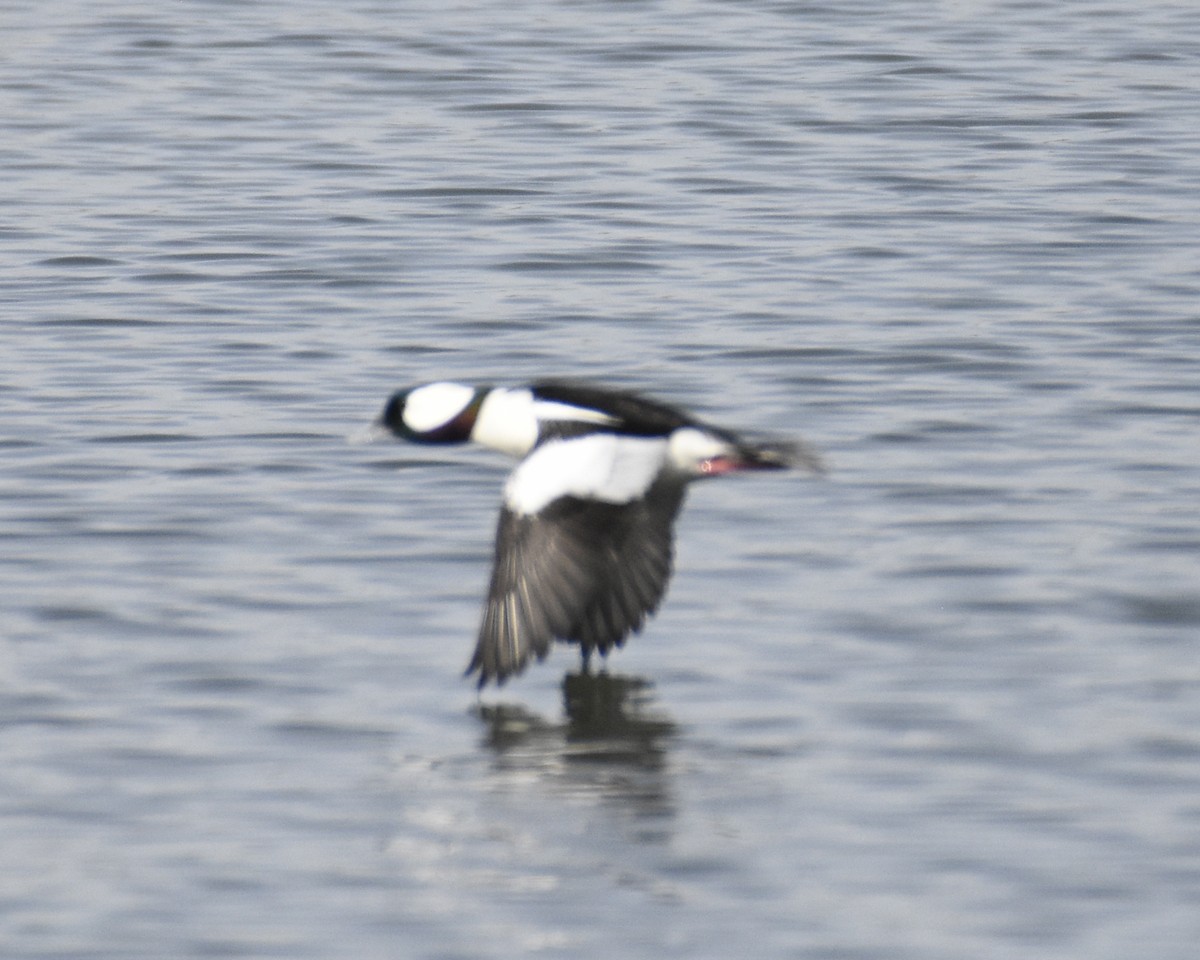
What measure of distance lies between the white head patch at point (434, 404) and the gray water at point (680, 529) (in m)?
0.46

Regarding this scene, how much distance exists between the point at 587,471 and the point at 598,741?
27.1 inches

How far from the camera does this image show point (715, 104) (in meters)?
15.4

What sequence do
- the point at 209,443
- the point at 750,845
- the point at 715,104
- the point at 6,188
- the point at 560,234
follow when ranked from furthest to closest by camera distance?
the point at 715,104, the point at 6,188, the point at 560,234, the point at 209,443, the point at 750,845

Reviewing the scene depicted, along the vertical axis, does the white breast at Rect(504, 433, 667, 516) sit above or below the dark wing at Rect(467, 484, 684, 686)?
above

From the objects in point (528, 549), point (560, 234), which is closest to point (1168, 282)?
point (560, 234)

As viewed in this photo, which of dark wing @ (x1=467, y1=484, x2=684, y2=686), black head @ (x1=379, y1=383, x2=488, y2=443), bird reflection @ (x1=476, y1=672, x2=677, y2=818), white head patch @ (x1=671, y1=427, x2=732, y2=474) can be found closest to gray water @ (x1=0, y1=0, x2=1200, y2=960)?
bird reflection @ (x1=476, y1=672, x2=677, y2=818)

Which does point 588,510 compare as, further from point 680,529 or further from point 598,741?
point 680,529

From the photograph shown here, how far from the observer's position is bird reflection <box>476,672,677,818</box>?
6070 millimetres

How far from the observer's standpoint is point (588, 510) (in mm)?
6625

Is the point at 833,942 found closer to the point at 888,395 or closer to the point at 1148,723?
the point at 1148,723

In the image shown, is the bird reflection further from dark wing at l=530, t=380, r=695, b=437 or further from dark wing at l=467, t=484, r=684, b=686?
dark wing at l=530, t=380, r=695, b=437

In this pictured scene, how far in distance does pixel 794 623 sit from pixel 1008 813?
4.69 feet

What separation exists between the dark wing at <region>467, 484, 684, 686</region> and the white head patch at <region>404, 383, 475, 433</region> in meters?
0.76

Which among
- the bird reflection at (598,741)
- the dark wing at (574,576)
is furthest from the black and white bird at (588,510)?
the bird reflection at (598,741)
